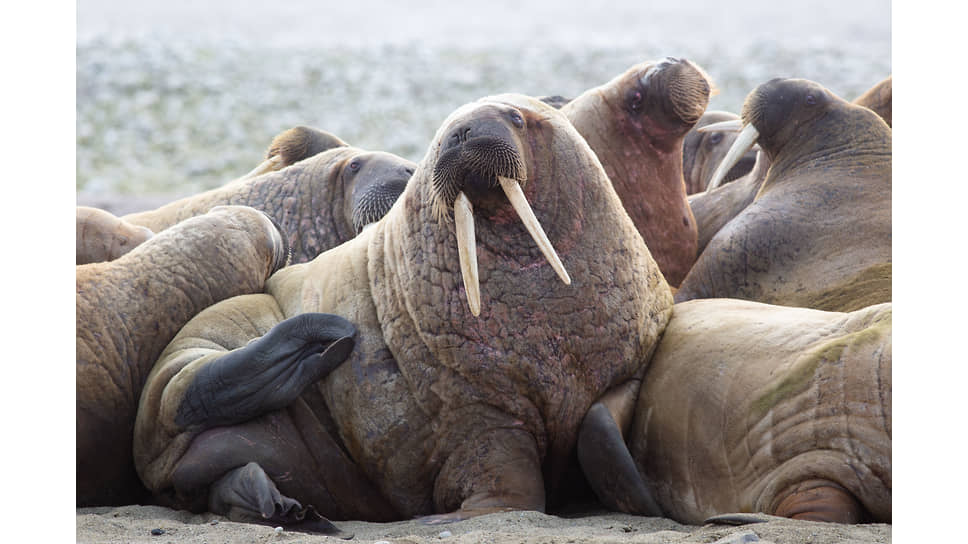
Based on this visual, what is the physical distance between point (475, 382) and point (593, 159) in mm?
1049

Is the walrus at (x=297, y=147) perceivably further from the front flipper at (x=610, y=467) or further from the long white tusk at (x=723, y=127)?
the front flipper at (x=610, y=467)

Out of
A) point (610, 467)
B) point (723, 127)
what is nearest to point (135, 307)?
point (610, 467)

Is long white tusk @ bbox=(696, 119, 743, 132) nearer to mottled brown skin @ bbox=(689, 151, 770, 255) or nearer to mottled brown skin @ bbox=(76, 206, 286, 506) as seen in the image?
mottled brown skin @ bbox=(689, 151, 770, 255)

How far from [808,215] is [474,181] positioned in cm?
226

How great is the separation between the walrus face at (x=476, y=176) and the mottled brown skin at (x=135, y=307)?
1.30 m

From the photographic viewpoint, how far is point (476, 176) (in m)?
3.98

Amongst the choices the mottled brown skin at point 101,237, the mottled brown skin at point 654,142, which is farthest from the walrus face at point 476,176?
the mottled brown skin at point 101,237

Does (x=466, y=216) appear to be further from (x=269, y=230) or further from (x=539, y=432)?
(x=269, y=230)

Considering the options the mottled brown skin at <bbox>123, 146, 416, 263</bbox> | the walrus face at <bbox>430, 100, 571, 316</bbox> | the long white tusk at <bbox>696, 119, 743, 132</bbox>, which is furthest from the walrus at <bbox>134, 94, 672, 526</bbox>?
the long white tusk at <bbox>696, 119, 743, 132</bbox>

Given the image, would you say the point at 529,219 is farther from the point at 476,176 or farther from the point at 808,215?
the point at 808,215

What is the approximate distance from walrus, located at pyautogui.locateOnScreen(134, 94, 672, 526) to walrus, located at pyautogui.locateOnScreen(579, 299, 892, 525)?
0.71 ft

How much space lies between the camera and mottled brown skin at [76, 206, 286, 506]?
440 cm

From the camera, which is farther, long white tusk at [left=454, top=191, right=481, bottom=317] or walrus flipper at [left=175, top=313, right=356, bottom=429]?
walrus flipper at [left=175, top=313, right=356, bottom=429]
